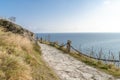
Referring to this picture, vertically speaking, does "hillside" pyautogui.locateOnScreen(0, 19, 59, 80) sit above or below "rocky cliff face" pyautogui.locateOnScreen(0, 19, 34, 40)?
below

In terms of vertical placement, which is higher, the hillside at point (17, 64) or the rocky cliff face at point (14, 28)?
the rocky cliff face at point (14, 28)

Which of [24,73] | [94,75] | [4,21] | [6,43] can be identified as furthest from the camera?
[4,21]

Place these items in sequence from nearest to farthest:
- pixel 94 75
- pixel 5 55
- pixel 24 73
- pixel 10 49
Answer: pixel 24 73 < pixel 5 55 < pixel 10 49 < pixel 94 75

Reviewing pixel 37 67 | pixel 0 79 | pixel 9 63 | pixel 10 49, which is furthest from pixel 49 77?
pixel 0 79

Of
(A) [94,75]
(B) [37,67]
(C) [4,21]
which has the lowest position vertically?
(A) [94,75]

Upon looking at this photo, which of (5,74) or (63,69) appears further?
(63,69)

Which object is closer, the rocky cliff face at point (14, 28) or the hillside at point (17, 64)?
the hillside at point (17, 64)

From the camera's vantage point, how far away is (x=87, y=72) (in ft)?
39.8

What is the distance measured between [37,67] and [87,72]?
386cm

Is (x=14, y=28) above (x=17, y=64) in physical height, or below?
above

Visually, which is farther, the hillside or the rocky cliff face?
the rocky cliff face

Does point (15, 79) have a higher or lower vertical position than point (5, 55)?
lower

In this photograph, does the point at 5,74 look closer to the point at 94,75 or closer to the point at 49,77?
the point at 49,77

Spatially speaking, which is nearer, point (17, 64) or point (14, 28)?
point (17, 64)
